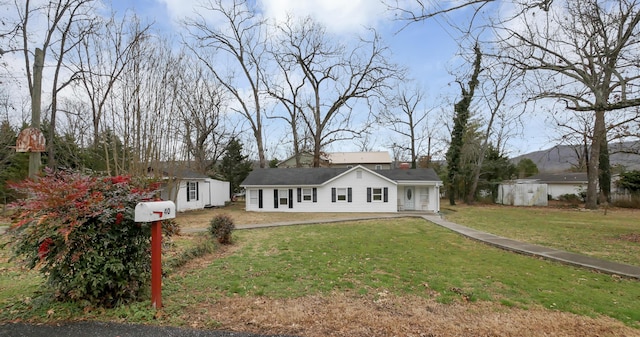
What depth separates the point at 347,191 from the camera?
24875mm

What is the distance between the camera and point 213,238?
1035 cm

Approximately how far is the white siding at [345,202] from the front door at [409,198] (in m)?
2.04

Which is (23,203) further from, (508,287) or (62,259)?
(508,287)

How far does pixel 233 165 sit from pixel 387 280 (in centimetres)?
3178

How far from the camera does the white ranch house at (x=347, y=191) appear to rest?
24547mm

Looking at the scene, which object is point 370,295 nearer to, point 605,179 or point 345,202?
point 345,202

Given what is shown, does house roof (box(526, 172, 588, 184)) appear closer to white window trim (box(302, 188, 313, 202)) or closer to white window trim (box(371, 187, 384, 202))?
white window trim (box(371, 187, 384, 202))

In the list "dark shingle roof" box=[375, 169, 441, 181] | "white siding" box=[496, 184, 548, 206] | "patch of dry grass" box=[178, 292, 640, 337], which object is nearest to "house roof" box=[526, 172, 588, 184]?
"white siding" box=[496, 184, 548, 206]

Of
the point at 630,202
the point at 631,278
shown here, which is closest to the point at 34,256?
the point at 631,278

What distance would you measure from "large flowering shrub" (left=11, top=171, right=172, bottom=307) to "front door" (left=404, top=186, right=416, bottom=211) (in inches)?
928

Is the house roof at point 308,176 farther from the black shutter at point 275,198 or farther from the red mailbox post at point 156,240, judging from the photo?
the red mailbox post at point 156,240

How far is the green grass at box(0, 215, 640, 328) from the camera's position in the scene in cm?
465

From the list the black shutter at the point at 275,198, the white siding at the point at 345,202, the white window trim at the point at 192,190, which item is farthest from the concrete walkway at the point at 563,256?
the white window trim at the point at 192,190

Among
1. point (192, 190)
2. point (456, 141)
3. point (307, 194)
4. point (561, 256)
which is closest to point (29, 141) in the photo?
point (561, 256)
